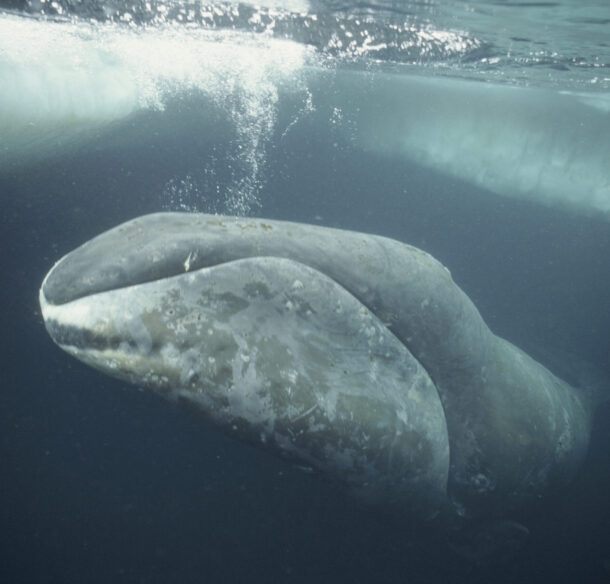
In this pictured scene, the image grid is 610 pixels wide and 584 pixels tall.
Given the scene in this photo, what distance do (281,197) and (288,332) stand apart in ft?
35.6

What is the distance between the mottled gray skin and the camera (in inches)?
116

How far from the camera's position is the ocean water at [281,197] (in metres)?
7.35

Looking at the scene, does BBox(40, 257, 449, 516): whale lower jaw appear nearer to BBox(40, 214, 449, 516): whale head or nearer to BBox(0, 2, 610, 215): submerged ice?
BBox(40, 214, 449, 516): whale head

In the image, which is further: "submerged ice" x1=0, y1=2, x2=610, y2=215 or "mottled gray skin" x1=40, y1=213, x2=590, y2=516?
"submerged ice" x1=0, y1=2, x2=610, y2=215

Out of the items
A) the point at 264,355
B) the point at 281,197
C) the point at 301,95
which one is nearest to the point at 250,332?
the point at 264,355

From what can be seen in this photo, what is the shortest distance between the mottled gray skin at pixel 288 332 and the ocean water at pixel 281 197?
4.29 ft

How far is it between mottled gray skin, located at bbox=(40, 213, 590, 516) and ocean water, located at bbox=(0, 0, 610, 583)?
51.5 inches

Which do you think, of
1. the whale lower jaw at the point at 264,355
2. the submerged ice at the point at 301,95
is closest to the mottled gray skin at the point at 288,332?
the whale lower jaw at the point at 264,355

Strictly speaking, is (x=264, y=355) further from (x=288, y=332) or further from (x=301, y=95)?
(x=301, y=95)

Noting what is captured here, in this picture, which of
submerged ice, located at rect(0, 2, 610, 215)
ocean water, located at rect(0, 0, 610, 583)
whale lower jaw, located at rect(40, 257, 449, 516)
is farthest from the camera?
submerged ice, located at rect(0, 2, 610, 215)

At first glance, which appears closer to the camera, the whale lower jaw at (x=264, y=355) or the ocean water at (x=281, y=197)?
the whale lower jaw at (x=264, y=355)

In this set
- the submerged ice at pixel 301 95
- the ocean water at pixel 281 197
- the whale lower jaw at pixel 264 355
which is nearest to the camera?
the whale lower jaw at pixel 264 355

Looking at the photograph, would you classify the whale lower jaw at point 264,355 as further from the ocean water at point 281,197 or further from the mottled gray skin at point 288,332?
the ocean water at point 281,197

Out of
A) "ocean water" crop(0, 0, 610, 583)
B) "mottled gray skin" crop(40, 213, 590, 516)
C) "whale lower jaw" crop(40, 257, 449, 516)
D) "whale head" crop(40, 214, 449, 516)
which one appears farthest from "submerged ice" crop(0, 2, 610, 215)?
"whale lower jaw" crop(40, 257, 449, 516)
